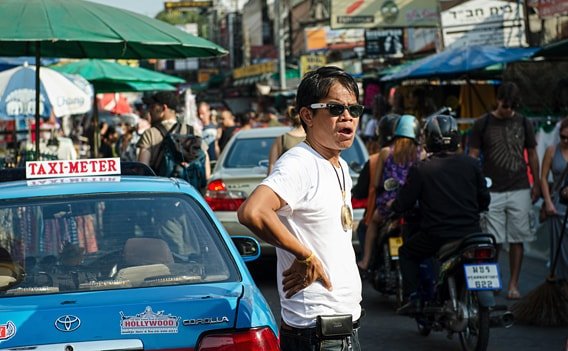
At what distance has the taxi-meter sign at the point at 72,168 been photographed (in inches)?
225

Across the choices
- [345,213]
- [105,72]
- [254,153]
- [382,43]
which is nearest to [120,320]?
[345,213]

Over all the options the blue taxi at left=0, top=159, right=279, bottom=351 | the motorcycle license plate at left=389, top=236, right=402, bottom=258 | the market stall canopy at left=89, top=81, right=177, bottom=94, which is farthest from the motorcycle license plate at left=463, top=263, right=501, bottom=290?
the market stall canopy at left=89, top=81, right=177, bottom=94

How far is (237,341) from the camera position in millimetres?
4168

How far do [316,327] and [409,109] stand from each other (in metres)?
17.2

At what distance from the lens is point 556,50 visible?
14.1m

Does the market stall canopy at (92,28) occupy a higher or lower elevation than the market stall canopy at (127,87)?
higher

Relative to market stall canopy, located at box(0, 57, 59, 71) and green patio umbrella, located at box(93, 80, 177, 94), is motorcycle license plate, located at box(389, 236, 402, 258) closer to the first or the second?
market stall canopy, located at box(0, 57, 59, 71)

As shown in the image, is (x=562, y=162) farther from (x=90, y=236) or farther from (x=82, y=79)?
(x=82, y=79)

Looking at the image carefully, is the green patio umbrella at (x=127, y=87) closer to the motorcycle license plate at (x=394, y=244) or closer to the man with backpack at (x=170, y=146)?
the man with backpack at (x=170, y=146)

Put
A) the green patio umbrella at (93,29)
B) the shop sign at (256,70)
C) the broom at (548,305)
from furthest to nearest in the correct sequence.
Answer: the shop sign at (256,70) → the broom at (548,305) → the green patio umbrella at (93,29)

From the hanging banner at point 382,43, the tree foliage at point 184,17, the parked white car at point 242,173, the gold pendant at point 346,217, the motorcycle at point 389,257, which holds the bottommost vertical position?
the motorcycle at point 389,257

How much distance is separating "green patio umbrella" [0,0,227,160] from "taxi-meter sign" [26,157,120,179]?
2460 millimetres

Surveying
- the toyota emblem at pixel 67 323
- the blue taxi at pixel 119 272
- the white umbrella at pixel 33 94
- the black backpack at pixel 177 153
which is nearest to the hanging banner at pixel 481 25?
the white umbrella at pixel 33 94

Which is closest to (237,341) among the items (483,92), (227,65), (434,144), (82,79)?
(434,144)
